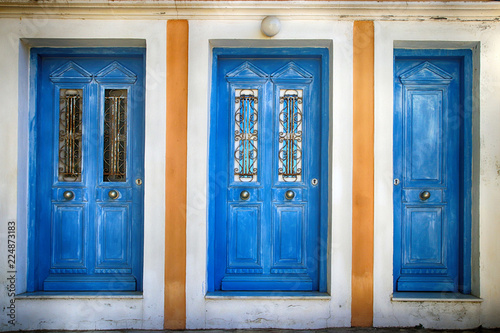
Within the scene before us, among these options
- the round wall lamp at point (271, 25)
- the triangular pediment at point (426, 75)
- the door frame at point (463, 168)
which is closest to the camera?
the round wall lamp at point (271, 25)

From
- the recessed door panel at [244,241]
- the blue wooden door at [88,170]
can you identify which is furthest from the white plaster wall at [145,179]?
the recessed door panel at [244,241]

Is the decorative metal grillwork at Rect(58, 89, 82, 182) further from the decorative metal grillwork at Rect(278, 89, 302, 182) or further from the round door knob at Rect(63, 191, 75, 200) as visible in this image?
the decorative metal grillwork at Rect(278, 89, 302, 182)

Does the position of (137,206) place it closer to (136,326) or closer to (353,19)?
(136,326)

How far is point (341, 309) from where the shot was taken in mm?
3744

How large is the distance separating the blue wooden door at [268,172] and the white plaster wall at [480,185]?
61cm

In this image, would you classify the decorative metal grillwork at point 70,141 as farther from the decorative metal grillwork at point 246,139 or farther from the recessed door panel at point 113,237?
the decorative metal grillwork at point 246,139

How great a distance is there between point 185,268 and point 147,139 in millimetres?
1369

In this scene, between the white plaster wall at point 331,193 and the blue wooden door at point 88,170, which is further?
the blue wooden door at point 88,170

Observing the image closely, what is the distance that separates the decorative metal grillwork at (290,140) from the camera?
4.00m

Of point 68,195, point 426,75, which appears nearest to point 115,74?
point 68,195

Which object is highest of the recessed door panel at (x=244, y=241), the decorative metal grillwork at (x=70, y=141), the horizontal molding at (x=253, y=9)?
the horizontal molding at (x=253, y=9)

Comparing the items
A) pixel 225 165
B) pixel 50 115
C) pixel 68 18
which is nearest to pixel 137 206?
pixel 225 165

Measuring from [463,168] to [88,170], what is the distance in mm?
4009

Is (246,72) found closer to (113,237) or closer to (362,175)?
(362,175)
